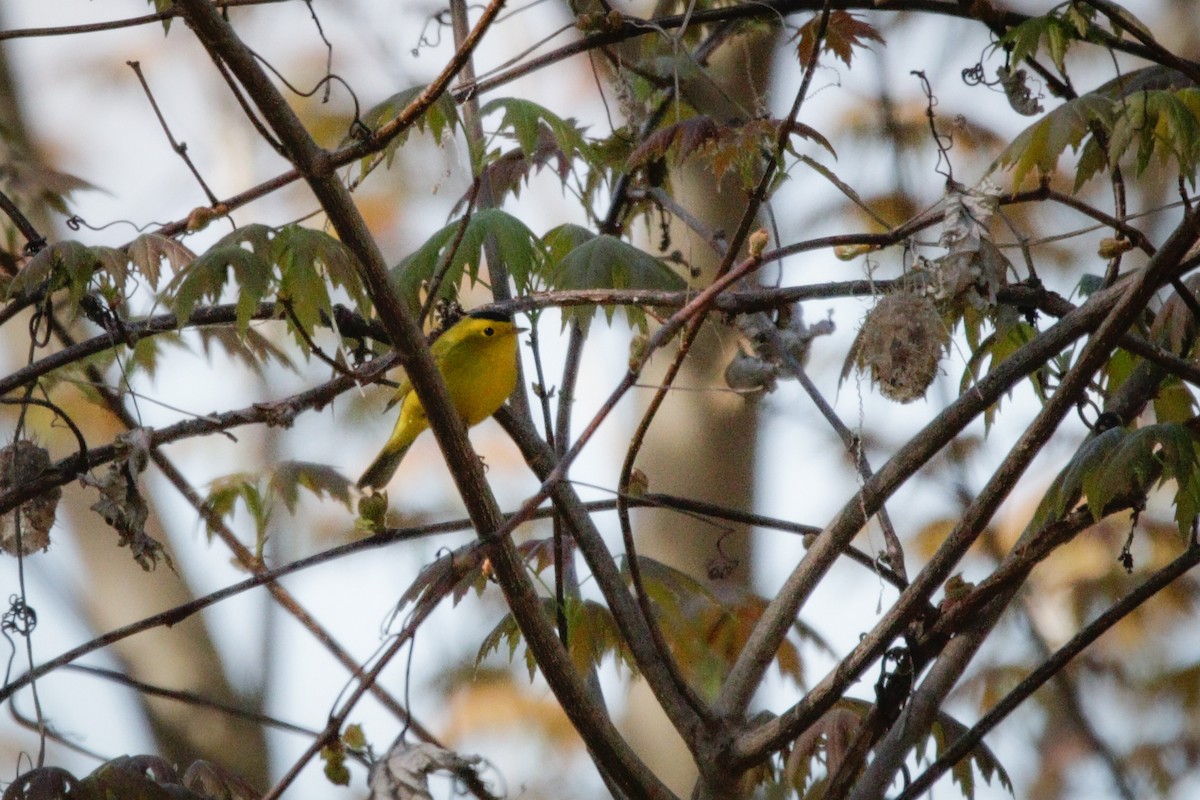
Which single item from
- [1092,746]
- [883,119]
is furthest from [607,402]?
[883,119]

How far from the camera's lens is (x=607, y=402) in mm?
2166

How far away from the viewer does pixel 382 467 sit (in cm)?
500

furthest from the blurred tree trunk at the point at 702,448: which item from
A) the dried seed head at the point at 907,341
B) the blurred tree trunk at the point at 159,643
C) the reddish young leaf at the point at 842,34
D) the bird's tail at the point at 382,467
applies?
the blurred tree trunk at the point at 159,643

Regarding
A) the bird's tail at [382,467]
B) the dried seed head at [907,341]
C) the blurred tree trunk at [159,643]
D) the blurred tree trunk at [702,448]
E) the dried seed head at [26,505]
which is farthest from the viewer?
the blurred tree trunk at [159,643]

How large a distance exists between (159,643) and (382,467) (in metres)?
2.32

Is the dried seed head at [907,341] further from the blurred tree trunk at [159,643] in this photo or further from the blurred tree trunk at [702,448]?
the blurred tree trunk at [159,643]

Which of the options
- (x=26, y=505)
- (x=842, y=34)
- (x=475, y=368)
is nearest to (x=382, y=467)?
(x=475, y=368)

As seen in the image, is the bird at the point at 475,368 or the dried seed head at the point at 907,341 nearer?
the dried seed head at the point at 907,341

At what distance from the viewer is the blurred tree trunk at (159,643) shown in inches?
242

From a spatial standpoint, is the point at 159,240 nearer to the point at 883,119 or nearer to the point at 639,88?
the point at 639,88

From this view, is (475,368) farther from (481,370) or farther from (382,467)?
(382,467)

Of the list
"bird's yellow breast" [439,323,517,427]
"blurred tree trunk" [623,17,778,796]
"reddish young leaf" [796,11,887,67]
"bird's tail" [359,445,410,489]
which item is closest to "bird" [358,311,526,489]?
"bird's yellow breast" [439,323,517,427]

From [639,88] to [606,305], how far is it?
1.30 meters

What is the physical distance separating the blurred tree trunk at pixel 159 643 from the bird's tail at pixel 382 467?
1.81 metres
